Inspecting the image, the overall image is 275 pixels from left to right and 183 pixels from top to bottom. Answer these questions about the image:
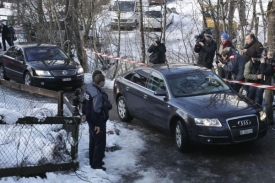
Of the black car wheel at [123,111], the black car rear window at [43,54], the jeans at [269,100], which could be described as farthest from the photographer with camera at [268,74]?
the black car rear window at [43,54]

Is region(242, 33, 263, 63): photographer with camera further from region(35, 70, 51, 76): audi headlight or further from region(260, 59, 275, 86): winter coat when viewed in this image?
region(35, 70, 51, 76): audi headlight

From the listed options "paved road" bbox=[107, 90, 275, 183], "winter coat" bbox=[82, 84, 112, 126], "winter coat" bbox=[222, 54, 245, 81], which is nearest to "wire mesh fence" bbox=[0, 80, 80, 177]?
"winter coat" bbox=[82, 84, 112, 126]

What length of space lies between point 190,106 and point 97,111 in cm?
206

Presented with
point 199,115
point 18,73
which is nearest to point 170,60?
point 18,73

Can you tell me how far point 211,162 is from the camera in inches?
312

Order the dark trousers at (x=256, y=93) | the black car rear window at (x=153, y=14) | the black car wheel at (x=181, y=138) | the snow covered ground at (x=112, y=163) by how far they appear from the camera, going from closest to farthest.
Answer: the snow covered ground at (x=112, y=163) → the black car wheel at (x=181, y=138) → the dark trousers at (x=256, y=93) → the black car rear window at (x=153, y=14)

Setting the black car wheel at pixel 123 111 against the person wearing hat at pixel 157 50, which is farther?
the person wearing hat at pixel 157 50

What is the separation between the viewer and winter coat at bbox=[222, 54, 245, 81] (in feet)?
35.6

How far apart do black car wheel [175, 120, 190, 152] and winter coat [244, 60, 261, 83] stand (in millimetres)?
2552

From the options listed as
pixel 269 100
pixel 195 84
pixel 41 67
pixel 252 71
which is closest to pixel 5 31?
pixel 41 67

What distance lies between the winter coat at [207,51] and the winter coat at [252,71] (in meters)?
2.49

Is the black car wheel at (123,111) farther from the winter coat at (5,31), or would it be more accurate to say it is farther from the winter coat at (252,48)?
the winter coat at (5,31)

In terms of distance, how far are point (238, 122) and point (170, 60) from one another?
11494 millimetres

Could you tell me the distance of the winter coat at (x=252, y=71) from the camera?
1002 centimetres
